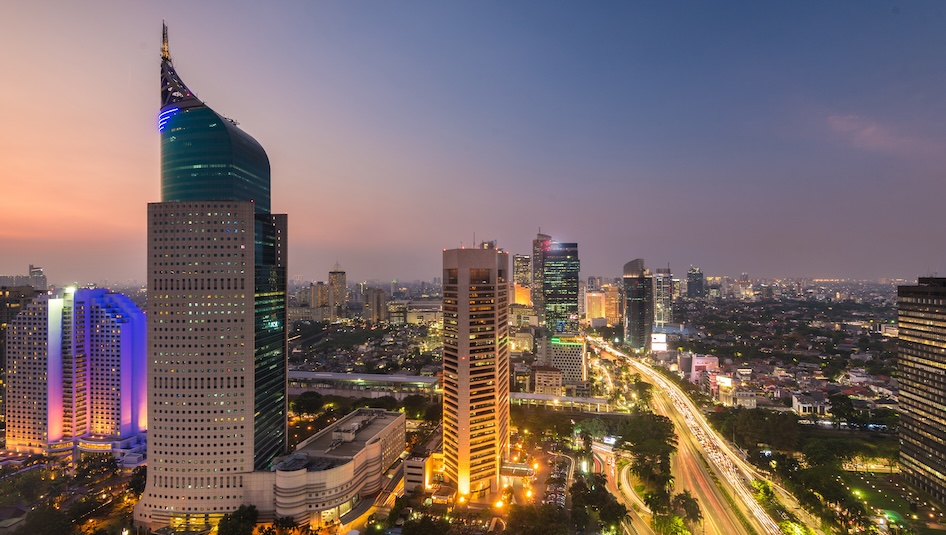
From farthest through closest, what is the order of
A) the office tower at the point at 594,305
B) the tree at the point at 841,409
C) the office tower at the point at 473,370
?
the office tower at the point at 594,305
the tree at the point at 841,409
the office tower at the point at 473,370

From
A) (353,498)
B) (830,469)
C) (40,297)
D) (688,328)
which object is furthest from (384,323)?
(830,469)

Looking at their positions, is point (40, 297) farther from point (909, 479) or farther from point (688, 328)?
point (688, 328)

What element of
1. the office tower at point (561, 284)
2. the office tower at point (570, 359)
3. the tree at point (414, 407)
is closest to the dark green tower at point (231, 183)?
the tree at point (414, 407)

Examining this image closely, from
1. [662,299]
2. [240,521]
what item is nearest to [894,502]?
[240,521]

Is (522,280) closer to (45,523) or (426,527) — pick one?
(426,527)

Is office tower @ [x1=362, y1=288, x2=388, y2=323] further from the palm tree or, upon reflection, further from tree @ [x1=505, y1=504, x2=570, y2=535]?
the palm tree

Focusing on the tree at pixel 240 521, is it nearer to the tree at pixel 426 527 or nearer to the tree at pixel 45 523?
the tree at pixel 45 523
